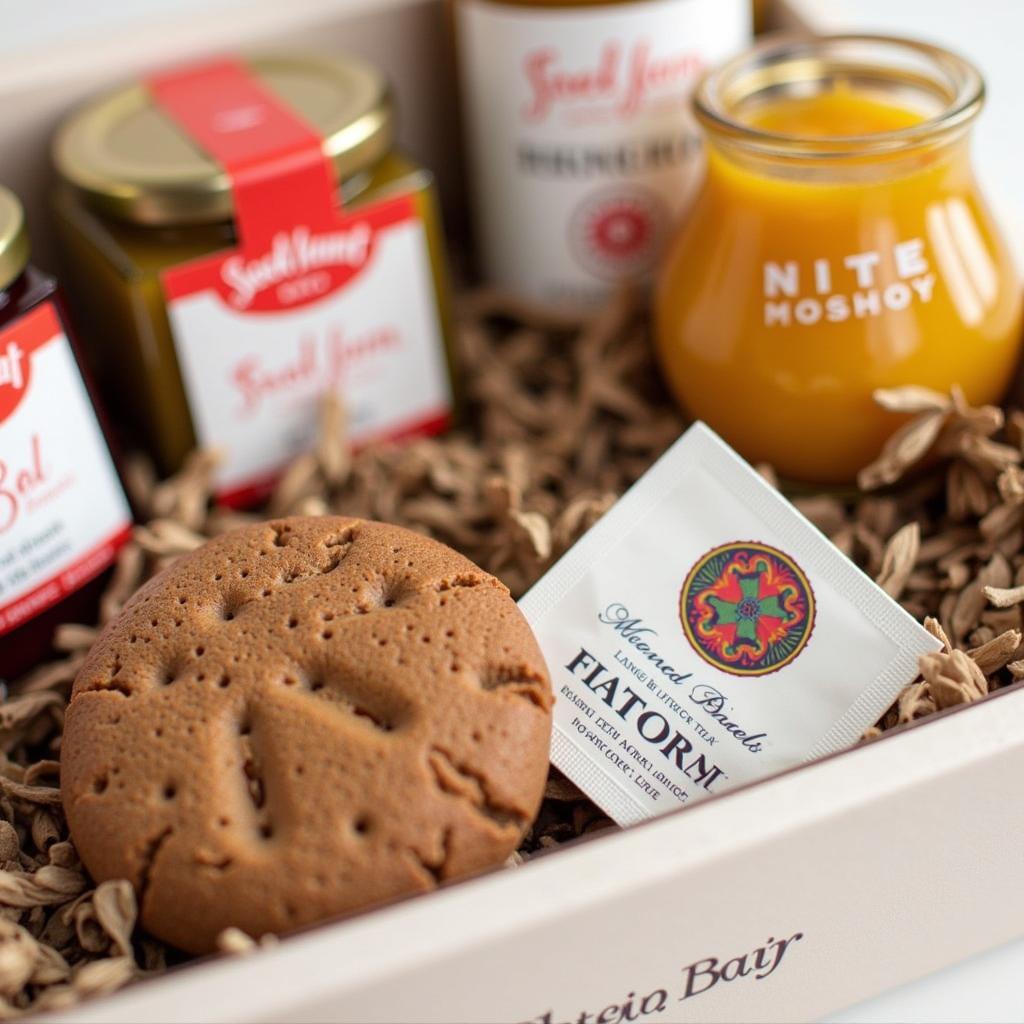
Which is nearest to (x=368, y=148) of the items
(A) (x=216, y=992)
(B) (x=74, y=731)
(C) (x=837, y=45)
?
(C) (x=837, y=45)

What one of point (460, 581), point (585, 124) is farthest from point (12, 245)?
point (585, 124)

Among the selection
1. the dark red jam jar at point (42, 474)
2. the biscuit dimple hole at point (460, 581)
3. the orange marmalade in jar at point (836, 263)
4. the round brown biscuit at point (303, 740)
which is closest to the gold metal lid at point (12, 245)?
the dark red jam jar at point (42, 474)

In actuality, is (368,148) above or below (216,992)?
above

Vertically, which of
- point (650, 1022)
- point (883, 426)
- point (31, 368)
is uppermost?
point (31, 368)

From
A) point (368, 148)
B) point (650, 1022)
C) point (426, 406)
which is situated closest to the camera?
point (650, 1022)

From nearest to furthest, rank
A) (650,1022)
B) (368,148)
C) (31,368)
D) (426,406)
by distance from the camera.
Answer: (650,1022)
(31,368)
(368,148)
(426,406)

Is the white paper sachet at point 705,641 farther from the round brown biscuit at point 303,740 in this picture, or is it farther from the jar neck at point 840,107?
the jar neck at point 840,107

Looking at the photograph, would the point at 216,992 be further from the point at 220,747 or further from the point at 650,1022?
the point at 650,1022
